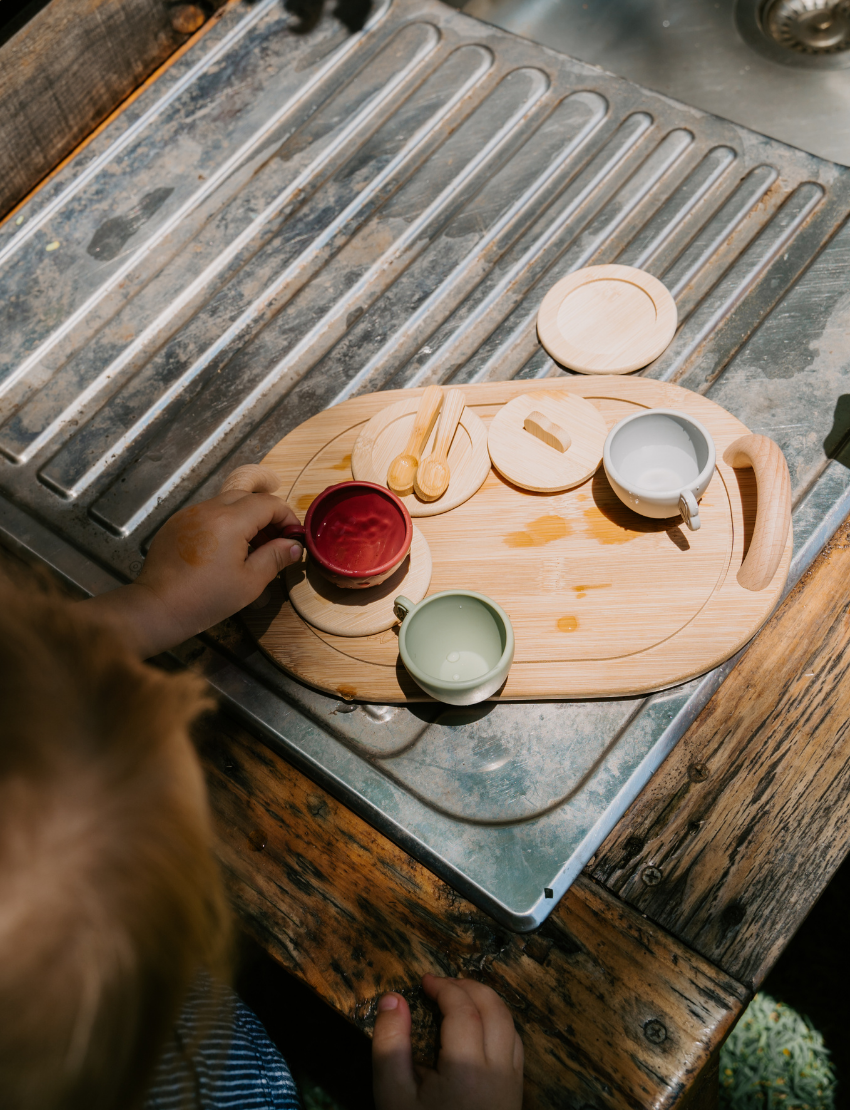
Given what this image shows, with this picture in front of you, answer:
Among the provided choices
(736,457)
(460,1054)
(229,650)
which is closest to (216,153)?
(229,650)

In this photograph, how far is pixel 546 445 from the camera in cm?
101

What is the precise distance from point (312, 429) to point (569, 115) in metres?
0.72

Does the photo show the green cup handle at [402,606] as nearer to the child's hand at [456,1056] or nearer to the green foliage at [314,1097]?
the child's hand at [456,1056]

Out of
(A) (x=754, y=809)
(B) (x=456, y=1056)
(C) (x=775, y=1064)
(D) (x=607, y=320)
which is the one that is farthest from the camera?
(C) (x=775, y=1064)

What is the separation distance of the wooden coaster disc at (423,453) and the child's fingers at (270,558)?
0.13 metres

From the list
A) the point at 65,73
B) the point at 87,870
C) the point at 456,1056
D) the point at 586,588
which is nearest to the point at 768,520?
the point at 586,588

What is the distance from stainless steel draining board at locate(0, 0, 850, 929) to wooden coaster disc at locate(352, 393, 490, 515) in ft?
0.38

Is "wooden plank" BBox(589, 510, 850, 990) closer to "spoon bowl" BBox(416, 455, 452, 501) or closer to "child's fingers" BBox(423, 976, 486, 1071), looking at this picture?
"child's fingers" BBox(423, 976, 486, 1071)

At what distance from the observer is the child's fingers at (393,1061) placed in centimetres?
80

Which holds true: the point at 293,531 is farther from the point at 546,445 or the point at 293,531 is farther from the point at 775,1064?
the point at 775,1064

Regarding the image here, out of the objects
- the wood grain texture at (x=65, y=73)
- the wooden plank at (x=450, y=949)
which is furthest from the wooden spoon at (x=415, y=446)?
the wood grain texture at (x=65, y=73)

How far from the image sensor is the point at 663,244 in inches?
47.4

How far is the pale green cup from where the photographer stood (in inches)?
35.1

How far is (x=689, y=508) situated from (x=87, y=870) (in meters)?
0.68
